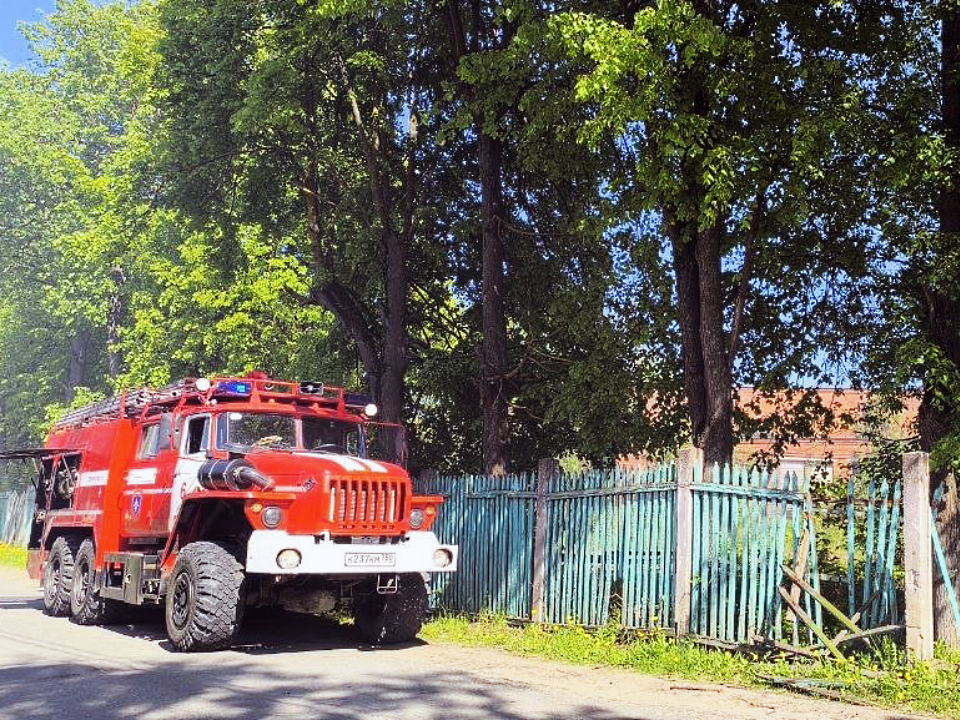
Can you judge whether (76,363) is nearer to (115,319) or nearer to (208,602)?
(115,319)

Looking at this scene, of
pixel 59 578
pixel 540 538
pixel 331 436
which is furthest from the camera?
pixel 59 578

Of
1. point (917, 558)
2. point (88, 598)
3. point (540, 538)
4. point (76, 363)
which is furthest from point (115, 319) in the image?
point (917, 558)

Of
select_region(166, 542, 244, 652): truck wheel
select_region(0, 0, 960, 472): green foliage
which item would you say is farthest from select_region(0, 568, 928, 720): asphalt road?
select_region(0, 0, 960, 472): green foliage

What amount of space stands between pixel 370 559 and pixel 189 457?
106 inches

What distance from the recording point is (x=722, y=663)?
982cm

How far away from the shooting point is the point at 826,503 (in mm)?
9875

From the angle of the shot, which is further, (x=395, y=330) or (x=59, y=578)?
(x=395, y=330)

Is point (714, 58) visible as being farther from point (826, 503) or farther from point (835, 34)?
point (826, 503)

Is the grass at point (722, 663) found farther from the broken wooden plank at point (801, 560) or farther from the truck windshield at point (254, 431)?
the truck windshield at point (254, 431)

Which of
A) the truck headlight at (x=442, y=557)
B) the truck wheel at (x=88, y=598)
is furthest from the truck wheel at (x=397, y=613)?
the truck wheel at (x=88, y=598)

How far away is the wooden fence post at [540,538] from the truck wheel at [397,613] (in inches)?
67.4

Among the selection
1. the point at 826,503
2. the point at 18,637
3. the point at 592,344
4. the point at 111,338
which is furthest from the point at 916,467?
the point at 111,338

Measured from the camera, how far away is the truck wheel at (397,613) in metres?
11.7

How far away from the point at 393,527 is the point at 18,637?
473 cm
